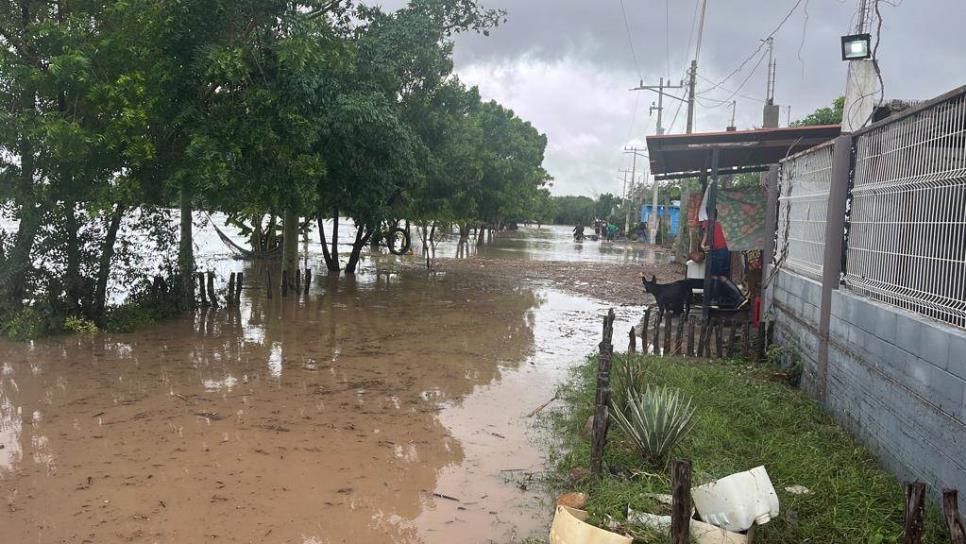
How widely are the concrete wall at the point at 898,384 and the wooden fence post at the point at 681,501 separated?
150cm

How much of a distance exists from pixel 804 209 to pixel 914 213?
10.6 feet

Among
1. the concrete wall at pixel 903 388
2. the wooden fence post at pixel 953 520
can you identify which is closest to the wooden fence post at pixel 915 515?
the wooden fence post at pixel 953 520

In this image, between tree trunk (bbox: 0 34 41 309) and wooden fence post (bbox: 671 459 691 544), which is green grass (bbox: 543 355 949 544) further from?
tree trunk (bbox: 0 34 41 309)

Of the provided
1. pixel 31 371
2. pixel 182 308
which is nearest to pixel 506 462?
pixel 31 371

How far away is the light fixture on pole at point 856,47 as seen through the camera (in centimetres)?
779

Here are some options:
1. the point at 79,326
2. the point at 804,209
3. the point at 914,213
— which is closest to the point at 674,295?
the point at 804,209

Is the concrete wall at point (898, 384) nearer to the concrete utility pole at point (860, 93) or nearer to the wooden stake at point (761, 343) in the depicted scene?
the wooden stake at point (761, 343)

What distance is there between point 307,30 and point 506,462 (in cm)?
655

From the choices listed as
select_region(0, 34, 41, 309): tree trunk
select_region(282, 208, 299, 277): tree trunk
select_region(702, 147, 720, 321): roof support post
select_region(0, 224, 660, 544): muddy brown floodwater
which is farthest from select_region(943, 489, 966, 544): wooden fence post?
select_region(282, 208, 299, 277): tree trunk

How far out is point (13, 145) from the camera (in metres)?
8.64

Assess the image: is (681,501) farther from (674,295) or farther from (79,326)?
(79,326)

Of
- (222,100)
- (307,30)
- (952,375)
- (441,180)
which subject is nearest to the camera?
(952,375)

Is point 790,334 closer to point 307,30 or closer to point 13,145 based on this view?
point 307,30

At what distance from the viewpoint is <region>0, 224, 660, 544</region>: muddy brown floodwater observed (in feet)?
14.3
